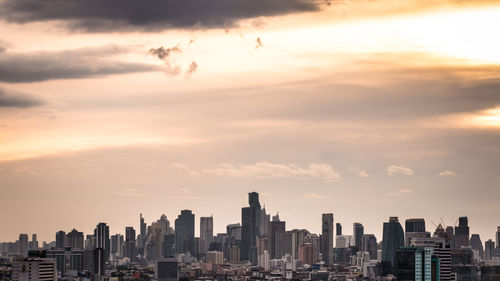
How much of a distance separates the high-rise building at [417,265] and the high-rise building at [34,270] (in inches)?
2171

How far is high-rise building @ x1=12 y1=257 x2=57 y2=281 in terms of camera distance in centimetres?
17012

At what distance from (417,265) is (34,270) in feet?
195

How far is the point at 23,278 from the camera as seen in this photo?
555ft

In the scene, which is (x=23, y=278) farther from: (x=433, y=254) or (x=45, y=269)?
(x=433, y=254)

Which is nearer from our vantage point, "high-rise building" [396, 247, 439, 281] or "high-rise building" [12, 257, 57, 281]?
"high-rise building" [12, 257, 57, 281]

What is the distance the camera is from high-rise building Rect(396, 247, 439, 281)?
634 ft

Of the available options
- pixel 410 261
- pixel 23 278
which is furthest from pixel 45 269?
pixel 410 261

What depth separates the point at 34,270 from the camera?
563ft

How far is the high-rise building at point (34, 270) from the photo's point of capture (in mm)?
170125

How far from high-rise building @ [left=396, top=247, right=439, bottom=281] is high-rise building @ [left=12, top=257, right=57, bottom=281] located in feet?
181

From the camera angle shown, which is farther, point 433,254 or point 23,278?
point 433,254

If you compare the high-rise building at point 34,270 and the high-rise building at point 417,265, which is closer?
the high-rise building at point 34,270

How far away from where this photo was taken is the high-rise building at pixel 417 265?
193375 millimetres

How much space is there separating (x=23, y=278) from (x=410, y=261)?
61.1 m
